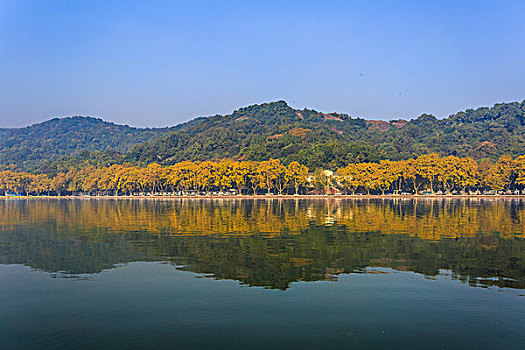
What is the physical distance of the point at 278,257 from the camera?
79.3 feet

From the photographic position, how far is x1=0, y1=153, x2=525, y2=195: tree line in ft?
446

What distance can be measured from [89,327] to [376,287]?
10.0m

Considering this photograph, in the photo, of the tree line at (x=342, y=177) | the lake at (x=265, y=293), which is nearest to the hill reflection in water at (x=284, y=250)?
the lake at (x=265, y=293)

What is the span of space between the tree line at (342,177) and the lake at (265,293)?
108 metres

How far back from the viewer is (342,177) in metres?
143

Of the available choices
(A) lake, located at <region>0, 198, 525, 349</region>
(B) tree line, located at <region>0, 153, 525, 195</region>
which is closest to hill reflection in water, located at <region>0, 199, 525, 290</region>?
(A) lake, located at <region>0, 198, 525, 349</region>

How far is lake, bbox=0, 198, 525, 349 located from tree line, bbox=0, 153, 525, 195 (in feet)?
353

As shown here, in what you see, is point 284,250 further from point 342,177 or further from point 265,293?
point 342,177

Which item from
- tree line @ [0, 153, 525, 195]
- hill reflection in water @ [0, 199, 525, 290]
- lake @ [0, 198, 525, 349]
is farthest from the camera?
tree line @ [0, 153, 525, 195]

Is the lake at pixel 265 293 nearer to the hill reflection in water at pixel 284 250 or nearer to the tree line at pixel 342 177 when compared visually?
the hill reflection in water at pixel 284 250

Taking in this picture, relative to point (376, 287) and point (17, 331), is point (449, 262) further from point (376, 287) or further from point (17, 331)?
point (17, 331)

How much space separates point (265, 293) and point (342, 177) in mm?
127836

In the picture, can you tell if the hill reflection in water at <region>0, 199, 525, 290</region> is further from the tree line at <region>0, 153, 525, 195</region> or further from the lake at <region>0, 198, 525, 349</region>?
the tree line at <region>0, 153, 525, 195</region>

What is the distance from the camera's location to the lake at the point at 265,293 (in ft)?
41.8
